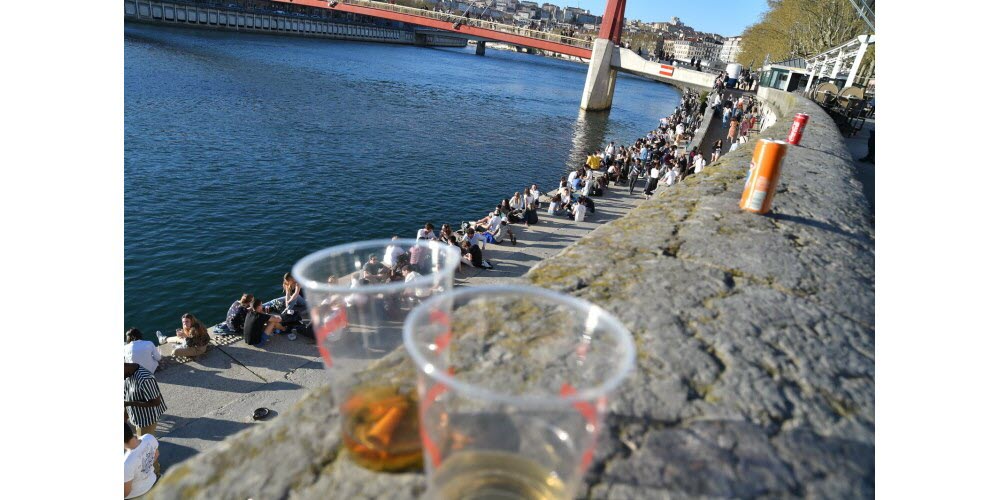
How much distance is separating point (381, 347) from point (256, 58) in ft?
205

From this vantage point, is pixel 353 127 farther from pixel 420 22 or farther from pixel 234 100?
pixel 420 22

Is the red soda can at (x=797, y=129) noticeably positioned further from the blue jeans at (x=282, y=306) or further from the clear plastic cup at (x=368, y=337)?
the blue jeans at (x=282, y=306)

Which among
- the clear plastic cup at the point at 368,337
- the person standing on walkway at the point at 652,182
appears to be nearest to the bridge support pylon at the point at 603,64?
the person standing on walkway at the point at 652,182

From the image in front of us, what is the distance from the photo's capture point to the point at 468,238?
9398mm

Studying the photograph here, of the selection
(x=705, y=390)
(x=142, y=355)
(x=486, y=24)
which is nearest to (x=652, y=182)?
(x=142, y=355)

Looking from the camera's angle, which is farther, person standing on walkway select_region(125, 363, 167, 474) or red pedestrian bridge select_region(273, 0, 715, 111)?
red pedestrian bridge select_region(273, 0, 715, 111)

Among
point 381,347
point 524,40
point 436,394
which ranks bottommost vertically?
point 381,347

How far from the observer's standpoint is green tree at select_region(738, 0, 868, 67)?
40.1 metres

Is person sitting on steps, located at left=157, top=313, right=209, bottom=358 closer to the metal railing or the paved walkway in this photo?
the paved walkway

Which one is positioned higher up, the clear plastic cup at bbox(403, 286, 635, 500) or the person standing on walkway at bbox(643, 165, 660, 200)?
the clear plastic cup at bbox(403, 286, 635, 500)

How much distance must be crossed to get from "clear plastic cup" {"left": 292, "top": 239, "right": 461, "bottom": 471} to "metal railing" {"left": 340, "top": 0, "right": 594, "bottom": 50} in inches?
2081

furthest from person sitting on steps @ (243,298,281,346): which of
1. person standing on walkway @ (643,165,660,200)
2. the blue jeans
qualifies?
person standing on walkway @ (643,165,660,200)

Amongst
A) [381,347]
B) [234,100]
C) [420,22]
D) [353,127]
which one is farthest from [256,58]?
[381,347]

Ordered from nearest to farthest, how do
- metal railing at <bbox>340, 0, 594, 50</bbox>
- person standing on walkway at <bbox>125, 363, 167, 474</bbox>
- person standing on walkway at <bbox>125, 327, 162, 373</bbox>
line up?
person standing on walkway at <bbox>125, 363, 167, 474</bbox>, person standing on walkway at <bbox>125, 327, 162, 373</bbox>, metal railing at <bbox>340, 0, 594, 50</bbox>
